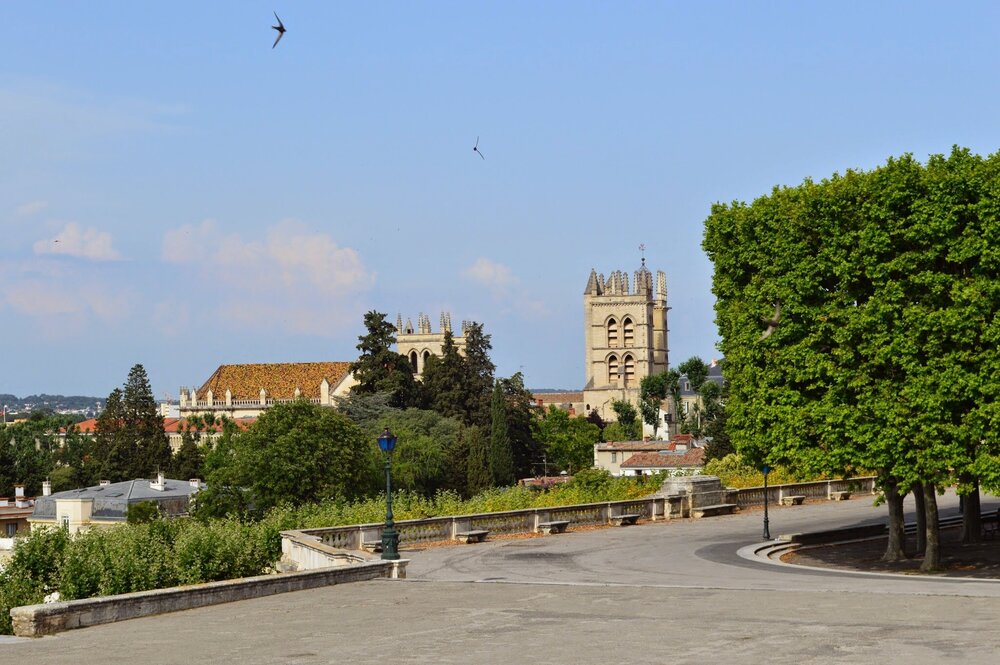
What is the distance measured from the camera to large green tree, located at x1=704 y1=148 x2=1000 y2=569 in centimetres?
3077

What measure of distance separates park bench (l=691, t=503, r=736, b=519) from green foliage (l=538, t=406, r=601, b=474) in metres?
112

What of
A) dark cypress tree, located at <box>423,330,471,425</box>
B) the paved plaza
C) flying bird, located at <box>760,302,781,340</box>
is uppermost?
dark cypress tree, located at <box>423,330,471,425</box>

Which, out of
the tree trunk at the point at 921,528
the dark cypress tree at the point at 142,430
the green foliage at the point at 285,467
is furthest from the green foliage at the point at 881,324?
the dark cypress tree at the point at 142,430

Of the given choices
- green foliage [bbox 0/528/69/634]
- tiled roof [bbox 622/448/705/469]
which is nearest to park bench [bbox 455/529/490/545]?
green foliage [bbox 0/528/69/634]

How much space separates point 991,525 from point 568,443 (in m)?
122

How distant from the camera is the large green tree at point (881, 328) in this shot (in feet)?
101

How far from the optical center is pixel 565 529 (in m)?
41.4

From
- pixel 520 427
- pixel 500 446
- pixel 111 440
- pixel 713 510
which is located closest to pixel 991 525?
pixel 713 510

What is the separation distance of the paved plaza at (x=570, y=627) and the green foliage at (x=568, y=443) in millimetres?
135063

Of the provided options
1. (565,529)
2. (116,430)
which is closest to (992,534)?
(565,529)

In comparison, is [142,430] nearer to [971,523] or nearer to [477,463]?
[477,463]

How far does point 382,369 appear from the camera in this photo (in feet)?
426

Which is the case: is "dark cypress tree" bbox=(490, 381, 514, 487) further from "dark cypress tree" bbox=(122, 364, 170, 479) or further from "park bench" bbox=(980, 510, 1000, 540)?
"park bench" bbox=(980, 510, 1000, 540)

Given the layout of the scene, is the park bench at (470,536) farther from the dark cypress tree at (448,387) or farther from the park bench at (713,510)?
the dark cypress tree at (448,387)
